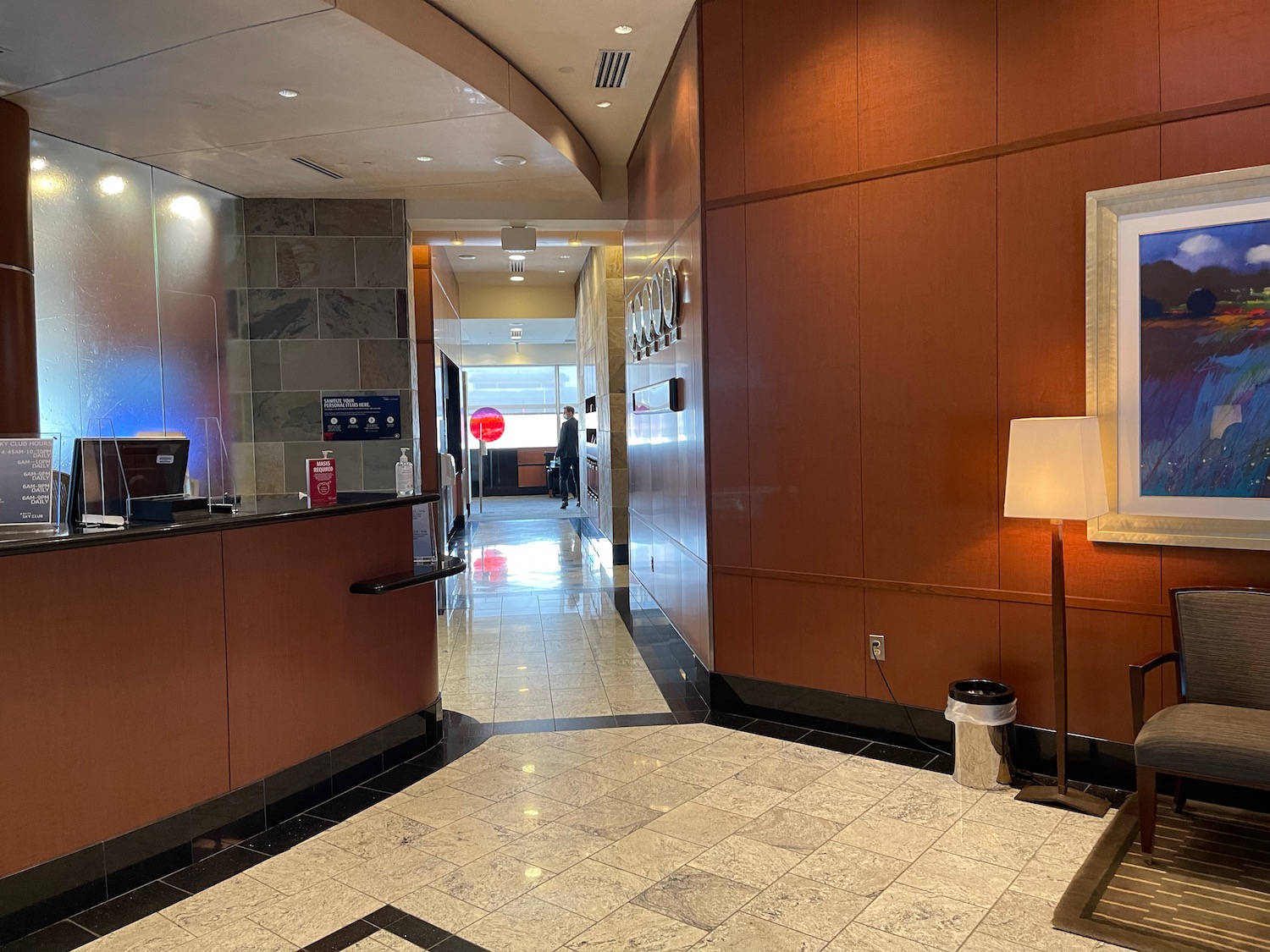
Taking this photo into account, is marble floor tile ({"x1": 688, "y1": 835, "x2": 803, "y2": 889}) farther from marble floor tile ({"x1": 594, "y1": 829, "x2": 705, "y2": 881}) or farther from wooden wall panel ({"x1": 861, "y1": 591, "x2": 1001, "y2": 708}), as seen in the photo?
wooden wall panel ({"x1": 861, "y1": 591, "x2": 1001, "y2": 708})

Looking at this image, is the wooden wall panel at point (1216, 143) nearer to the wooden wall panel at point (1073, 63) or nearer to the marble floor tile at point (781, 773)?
the wooden wall panel at point (1073, 63)

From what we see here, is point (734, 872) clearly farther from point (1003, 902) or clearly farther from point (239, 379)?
point (239, 379)

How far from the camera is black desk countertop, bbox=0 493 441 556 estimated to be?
2.76 m

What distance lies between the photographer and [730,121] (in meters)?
4.80

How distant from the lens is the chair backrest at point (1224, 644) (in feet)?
10.7

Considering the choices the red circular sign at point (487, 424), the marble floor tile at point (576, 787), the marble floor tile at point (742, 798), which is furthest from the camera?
the red circular sign at point (487, 424)

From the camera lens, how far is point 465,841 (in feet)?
10.9

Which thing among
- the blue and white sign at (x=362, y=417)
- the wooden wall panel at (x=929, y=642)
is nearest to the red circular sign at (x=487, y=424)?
the blue and white sign at (x=362, y=417)

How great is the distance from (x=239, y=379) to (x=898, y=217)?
17.2 ft

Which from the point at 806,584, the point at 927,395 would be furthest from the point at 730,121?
the point at 806,584

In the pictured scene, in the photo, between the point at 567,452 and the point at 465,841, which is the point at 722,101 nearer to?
the point at 465,841

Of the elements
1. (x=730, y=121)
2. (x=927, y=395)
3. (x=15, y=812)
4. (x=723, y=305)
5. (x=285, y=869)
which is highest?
(x=730, y=121)

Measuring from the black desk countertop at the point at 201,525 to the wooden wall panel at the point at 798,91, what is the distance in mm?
2447

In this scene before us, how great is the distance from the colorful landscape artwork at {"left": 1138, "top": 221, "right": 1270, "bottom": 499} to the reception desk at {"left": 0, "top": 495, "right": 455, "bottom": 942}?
3.25 m
